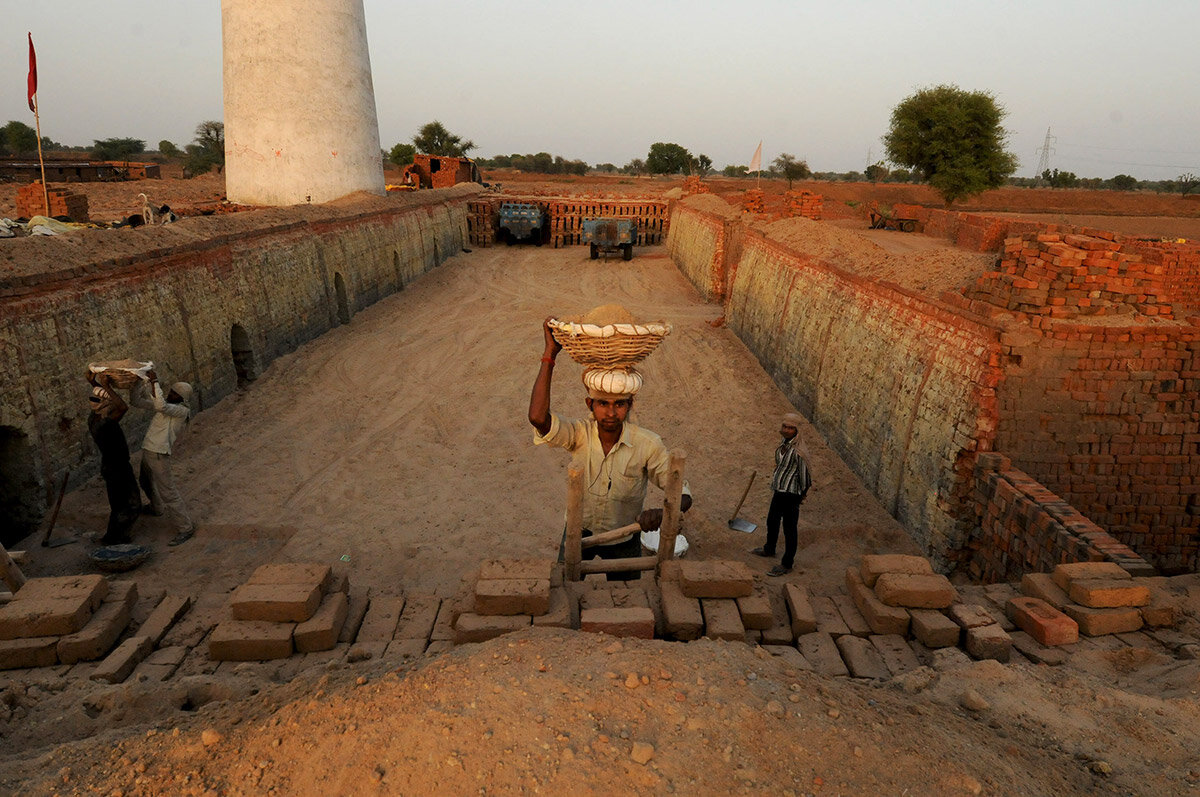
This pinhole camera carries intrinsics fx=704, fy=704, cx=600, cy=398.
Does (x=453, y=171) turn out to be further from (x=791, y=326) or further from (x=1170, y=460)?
(x=1170, y=460)

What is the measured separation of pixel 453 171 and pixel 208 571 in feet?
97.3

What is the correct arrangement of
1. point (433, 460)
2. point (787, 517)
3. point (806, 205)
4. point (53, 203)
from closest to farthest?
point (787, 517) < point (433, 460) < point (53, 203) < point (806, 205)

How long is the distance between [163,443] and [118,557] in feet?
3.75

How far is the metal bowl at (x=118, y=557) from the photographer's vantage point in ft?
20.6

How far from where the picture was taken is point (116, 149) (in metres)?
54.0

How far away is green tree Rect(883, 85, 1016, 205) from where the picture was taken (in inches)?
1168

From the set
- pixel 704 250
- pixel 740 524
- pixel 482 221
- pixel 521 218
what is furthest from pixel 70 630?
pixel 482 221

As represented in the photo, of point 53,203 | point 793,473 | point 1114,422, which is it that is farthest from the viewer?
point 53,203

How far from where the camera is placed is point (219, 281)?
10.6 meters

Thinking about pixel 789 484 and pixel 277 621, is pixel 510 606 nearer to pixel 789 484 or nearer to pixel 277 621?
pixel 277 621

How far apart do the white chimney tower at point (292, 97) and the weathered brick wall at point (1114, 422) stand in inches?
648

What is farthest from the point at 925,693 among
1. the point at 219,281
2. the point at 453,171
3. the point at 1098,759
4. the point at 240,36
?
the point at 453,171

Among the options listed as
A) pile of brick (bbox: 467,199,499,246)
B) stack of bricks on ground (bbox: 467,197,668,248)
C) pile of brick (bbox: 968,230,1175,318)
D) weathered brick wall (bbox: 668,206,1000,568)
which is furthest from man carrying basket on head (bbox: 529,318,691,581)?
pile of brick (bbox: 467,199,499,246)

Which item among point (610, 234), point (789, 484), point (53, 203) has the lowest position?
point (789, 484)
